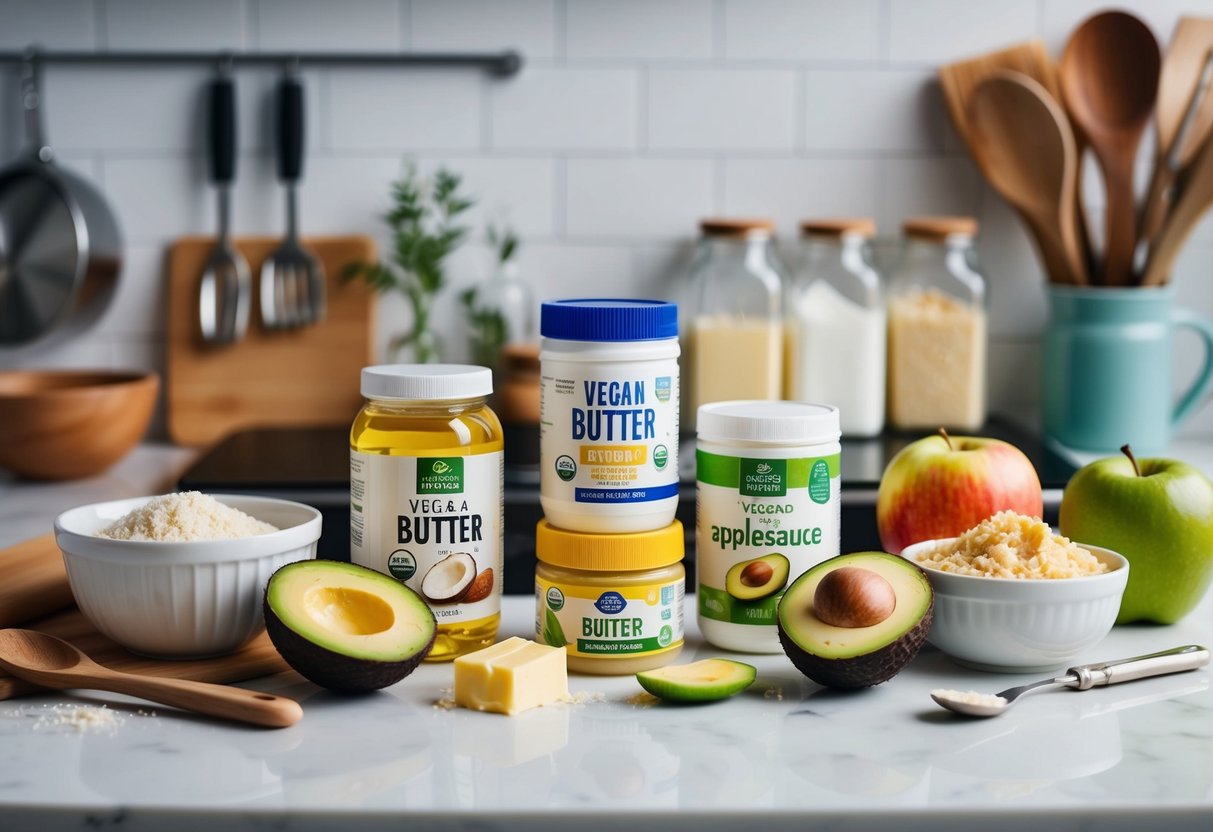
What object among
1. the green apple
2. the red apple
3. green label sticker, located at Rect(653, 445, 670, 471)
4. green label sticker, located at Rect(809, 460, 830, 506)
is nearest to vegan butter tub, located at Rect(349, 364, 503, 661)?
green label sticker, located at Rect(653, 445, 670, 471)

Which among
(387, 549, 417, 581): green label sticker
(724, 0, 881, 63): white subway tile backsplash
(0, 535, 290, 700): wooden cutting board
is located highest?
(724, 0, 881, 63): white subway tile backsplash

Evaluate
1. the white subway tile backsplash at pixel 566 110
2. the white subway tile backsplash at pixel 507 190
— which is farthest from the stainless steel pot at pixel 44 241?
the white subway tile backsplash at pixel 566 110

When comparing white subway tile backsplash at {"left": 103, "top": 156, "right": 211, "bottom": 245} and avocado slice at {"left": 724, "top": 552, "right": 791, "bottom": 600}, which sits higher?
white subway tile backsplash at {"left": 103, "top": 156, "right": 211, "bottom": 245}

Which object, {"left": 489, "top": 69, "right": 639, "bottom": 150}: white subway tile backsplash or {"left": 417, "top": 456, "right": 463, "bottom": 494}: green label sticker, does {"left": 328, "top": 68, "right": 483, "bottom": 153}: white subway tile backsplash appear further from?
{"left": 417, "top": 456, "right": 463, "bottom": 494}: green label sticker

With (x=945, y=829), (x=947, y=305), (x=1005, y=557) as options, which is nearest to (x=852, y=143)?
(x=947, y=305)

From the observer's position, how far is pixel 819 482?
2.93 feet

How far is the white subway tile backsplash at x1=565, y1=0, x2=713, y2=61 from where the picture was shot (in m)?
1.77

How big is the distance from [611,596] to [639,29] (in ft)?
3.68

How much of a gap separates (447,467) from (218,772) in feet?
0.80

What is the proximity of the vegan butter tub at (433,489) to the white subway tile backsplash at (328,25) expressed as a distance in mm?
1019

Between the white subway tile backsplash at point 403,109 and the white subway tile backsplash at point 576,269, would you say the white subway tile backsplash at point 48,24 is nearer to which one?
the white subway tile backsplash at point 403,109

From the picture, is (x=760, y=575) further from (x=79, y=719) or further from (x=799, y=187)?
(x=799, y=187)

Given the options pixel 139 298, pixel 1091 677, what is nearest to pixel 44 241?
pixel 139 298

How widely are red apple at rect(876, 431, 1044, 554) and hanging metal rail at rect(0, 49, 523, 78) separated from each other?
3.14ft
